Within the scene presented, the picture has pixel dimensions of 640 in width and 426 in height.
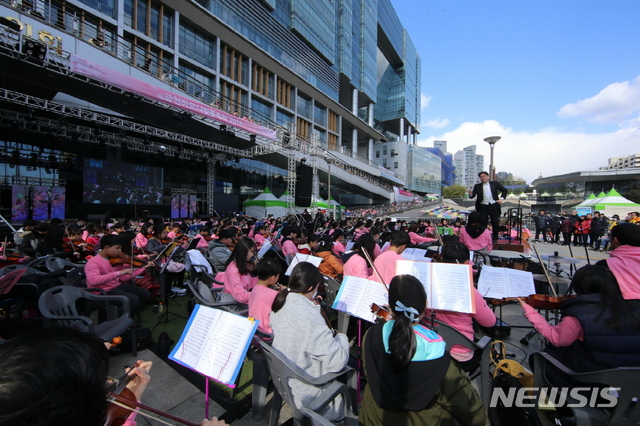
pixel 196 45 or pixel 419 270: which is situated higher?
pixel 196 45

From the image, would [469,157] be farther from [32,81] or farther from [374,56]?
[32,81]

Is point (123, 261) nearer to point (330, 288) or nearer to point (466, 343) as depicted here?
point (330, 288)

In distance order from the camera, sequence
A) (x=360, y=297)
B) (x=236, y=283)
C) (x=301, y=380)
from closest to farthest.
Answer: (x=301, y=380) < (x=360, y=297) < (x=236, y=283)

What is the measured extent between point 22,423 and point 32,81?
15179 mm

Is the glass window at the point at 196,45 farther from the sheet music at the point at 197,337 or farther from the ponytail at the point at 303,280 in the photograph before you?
the sheet music at the point at 197,337

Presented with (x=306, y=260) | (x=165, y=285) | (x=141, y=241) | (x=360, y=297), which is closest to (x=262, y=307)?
(x=360, y=297)

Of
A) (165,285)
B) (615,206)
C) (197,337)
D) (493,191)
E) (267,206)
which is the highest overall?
(615,206)

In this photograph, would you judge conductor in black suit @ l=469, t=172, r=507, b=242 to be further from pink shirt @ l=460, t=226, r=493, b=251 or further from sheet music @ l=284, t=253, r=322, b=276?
sheet music @ l=284, t=253, r=322, b=276

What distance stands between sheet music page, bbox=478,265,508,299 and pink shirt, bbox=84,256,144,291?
4762 millimetres

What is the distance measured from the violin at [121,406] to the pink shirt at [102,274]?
10.4ft

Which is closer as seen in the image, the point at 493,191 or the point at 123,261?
the point at 123,261

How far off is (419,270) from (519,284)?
136 centimetres

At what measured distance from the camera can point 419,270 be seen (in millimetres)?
2811

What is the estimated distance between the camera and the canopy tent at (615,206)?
1903 centimetres
